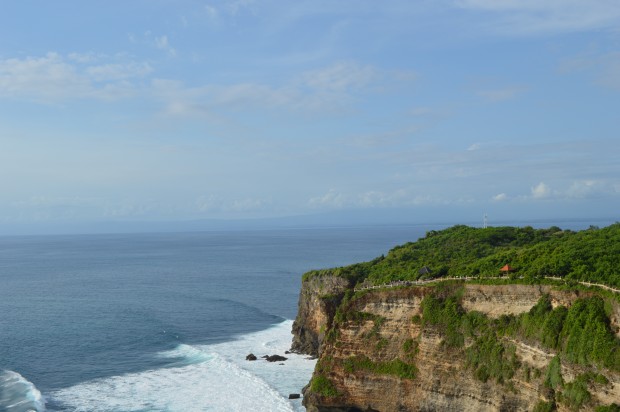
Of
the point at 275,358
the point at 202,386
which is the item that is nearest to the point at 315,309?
the point at 275,358

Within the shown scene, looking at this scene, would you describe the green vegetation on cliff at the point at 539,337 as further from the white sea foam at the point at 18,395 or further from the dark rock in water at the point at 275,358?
the white sea foam at the point at 18,395

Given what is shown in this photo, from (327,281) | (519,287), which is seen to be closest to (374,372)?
(519,287)

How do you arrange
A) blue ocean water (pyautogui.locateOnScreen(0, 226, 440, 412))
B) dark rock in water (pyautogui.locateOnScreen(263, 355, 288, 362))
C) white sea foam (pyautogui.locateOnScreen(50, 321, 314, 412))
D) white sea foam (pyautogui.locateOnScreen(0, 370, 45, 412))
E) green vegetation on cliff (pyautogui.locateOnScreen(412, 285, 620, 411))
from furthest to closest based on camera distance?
1. dark rock in water (pyautogui.locateOnScreen(263, 355, 288, 362))
2. blue ocean water (pyautogui.locateOnScreen(0, 226, 440, 412))
3. white sea foam (pyautogui.locateOnScreen(50, 321, 314, 412))
4. white sea foam (pyautogui.locateOnScreen(0, 370, 45, 412))
5. green vegetation on cliff (pyautogui.locateOnScreen(412, 285, 620, 411))

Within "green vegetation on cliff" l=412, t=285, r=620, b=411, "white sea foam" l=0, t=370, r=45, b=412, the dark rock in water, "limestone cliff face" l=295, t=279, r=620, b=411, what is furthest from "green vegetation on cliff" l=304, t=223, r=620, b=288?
"white sea foam" l=0, t=370, r=45, b=412

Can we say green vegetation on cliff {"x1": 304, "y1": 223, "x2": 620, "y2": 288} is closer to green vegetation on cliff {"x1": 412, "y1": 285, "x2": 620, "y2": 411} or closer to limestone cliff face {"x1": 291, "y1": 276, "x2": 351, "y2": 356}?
limestone cliff face {"x1": 291, "y1": 276, "x2": 351, "y2": 356}

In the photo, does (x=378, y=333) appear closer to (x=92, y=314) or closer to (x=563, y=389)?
(x=563, y=389)

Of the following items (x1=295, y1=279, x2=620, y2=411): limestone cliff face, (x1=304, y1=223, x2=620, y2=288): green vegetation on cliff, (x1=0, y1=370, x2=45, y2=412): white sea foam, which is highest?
(x1=304, y1=223, x2=620, y2=288): green vegetation on cliff

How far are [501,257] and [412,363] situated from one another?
12.4 m

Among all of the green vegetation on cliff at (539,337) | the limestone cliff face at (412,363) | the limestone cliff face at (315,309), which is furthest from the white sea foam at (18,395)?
the green vegetation on cliff at (539,337)

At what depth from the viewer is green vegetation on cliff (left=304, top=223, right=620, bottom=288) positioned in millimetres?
40000

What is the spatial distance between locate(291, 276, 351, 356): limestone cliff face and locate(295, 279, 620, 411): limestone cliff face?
10.1 metres

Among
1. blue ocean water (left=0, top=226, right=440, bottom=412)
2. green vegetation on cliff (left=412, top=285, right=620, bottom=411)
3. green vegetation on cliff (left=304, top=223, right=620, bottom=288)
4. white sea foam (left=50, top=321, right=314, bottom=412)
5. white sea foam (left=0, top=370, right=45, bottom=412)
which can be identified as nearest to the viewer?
green vegetation on cliff (left=412, top=285, right=620, bottom=411)

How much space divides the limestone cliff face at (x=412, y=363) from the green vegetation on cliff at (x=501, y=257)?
2.88 m

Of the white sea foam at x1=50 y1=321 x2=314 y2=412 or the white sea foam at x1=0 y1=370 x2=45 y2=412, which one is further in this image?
the white sea foam at x1=50 y1=321 x2=314 y2=412
